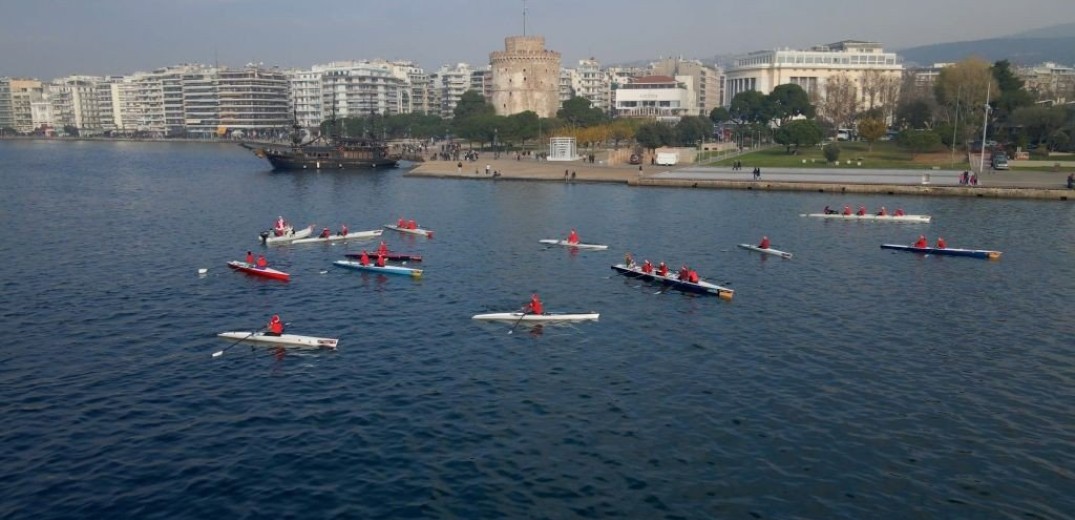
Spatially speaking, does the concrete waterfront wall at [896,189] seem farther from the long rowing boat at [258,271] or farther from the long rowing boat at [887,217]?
the long rowing boat at [258,271]

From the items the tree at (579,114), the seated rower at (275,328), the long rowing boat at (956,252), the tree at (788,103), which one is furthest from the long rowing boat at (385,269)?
the tree at (579,114)

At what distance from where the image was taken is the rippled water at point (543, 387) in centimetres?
2294

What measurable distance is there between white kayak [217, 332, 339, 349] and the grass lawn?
8731 cm

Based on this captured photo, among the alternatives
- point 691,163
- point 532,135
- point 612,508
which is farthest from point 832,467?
point 532,135

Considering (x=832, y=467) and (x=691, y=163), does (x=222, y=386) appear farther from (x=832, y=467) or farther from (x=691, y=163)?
(x=691, y=163)

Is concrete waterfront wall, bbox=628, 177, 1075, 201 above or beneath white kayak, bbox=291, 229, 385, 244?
above

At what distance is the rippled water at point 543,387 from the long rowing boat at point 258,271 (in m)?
1.11

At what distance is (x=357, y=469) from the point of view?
79.5 feet

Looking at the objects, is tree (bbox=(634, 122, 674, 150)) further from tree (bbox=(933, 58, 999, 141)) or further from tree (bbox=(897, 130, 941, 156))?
tree (bbox=(933, 58, 999, 141))

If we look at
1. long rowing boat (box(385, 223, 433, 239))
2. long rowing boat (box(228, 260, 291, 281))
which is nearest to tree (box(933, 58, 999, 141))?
long rowing boat (box(385, 223, 433, 239))

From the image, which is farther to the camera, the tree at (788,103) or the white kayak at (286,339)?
the tree at (788,103)

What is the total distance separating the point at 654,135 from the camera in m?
132

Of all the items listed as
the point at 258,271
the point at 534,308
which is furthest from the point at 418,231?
the point at 534,308

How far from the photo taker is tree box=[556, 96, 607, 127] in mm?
184500
